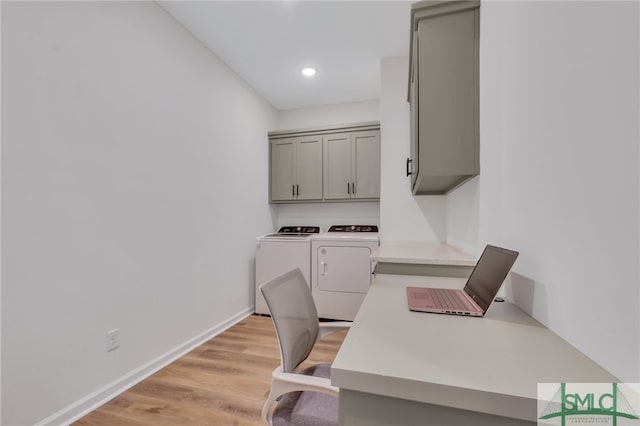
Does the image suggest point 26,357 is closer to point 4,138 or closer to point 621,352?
point 4,138

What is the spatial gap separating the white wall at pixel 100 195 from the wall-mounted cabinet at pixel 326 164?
113 cm

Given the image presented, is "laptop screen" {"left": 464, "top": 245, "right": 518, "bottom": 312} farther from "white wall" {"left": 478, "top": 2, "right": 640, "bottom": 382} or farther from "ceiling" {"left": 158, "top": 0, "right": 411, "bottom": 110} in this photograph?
"ceiling" {"left": 158, "top": 0, "right": 411, "bottom": 110}

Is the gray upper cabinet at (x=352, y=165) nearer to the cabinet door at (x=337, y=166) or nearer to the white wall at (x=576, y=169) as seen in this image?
the cabinet door at (x=337, y=166)

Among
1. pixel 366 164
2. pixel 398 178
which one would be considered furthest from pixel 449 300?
pixel 366 164

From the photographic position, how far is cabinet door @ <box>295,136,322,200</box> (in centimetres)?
359

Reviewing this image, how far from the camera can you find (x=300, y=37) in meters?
2.39

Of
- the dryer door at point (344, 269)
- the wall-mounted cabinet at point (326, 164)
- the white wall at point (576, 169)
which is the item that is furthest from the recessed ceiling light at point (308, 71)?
the white wall at point (576, 169)

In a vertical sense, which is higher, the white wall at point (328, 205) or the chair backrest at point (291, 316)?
the white wall at point (328, 205)

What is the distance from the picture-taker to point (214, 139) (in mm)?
2648

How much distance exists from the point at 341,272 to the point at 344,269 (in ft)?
0.16

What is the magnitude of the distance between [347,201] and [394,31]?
1.92 meters

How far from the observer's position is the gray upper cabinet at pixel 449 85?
144 cm

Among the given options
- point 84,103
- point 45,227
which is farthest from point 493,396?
point 84,103

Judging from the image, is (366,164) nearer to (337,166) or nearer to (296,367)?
(337,166)
